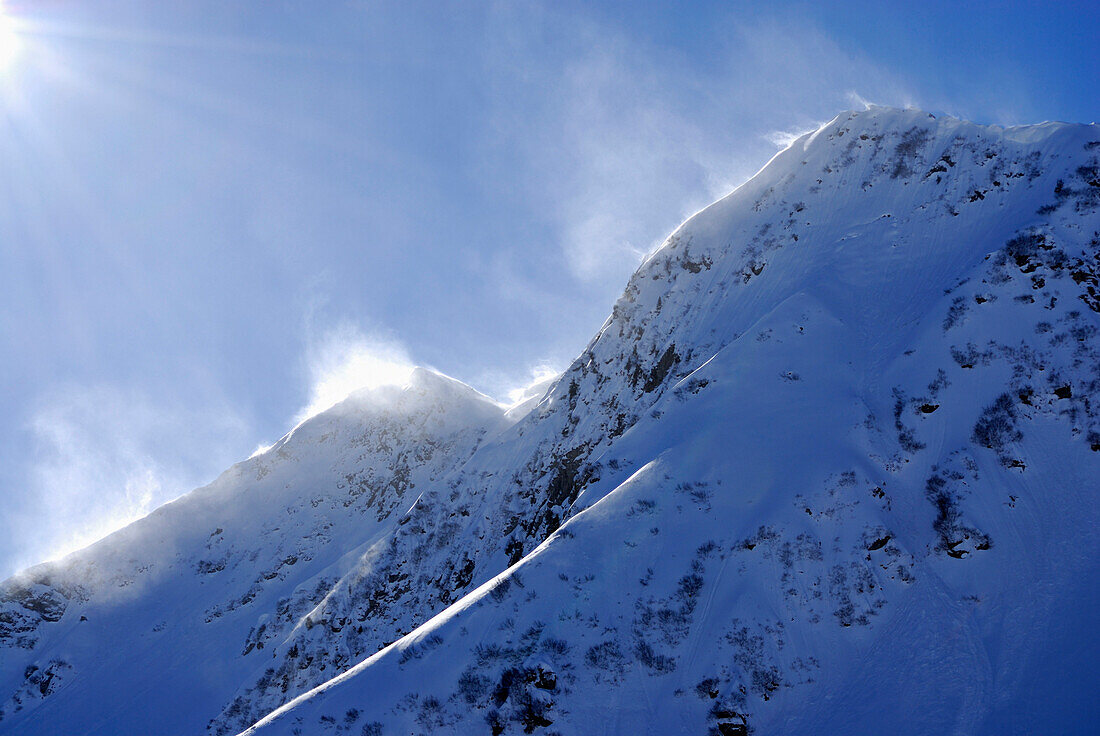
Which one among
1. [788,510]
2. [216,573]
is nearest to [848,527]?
[788,510]

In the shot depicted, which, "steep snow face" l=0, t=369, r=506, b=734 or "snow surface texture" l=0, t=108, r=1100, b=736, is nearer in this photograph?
"snow surface texture" l=0, t=108, r=1100, b=736

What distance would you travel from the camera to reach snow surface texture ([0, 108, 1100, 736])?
68.1 feet

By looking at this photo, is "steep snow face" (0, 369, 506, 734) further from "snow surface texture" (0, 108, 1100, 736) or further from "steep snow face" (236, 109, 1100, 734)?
"steep snow face" (236, 109, 1100, 734)

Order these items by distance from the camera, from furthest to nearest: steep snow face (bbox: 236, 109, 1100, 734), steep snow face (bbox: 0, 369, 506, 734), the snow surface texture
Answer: steep snow face (bbox: 0, 369, 506, 734)
the snow surface texture
steep snow face (bbox: 236, 109, 1100, 734)

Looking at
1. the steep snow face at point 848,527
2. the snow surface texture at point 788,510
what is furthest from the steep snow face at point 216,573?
the steep snow face at point 848,527

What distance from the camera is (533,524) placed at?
47062 millimetres

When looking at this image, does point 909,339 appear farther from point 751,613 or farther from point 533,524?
point 533,524

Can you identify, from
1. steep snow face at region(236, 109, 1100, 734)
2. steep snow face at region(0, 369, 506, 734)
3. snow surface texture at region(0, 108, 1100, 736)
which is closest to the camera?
steep snow face at region(236, 109, 1100, 734)

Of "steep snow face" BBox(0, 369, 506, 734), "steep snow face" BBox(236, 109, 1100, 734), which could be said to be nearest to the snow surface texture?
"steep snow face" BBox(236, 109, 1100, 734)

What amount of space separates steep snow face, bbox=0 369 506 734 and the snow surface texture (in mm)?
1179

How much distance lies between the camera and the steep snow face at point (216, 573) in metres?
65.1

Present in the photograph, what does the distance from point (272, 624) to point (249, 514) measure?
32321 millimetres

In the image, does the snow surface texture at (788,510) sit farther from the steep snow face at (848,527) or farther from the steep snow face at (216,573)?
the steep snow face at (216,573)

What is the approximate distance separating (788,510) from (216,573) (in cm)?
8747
